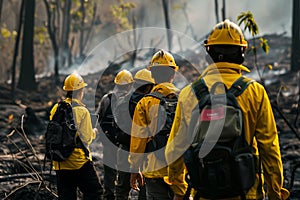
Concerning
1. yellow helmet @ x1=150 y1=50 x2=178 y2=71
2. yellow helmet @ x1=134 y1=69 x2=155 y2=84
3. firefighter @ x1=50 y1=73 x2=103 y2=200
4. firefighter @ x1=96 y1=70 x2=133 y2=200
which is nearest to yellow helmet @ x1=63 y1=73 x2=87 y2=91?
firefighter @ x1=50 y1=73 x2=103 y2=200

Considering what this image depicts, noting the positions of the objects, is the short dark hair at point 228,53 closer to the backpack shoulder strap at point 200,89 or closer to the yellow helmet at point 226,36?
the yellow helmet at point 226,36

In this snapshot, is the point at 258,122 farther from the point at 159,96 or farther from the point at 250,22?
the point at 250,22

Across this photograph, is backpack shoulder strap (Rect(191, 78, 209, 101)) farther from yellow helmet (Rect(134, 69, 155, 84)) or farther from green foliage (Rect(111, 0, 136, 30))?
green foliage (Rect(111, 0, 136, 30))

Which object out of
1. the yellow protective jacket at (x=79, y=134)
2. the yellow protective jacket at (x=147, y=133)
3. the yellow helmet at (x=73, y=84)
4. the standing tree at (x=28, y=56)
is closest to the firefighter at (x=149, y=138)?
the yellow protective jacket at (x=147, y=133)

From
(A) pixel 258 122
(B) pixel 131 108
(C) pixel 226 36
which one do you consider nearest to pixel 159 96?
(B) pixel 131 108

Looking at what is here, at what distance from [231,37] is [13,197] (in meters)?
4.47

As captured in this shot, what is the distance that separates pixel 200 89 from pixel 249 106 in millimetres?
354

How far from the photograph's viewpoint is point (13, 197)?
688 cm

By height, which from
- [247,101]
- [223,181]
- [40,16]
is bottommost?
[223,181]

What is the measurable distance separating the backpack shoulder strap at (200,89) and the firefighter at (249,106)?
0.03 m

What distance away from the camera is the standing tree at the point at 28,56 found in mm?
20203

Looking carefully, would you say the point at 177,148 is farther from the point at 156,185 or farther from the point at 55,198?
the point at 55,198

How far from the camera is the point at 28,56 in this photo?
67.0 feet

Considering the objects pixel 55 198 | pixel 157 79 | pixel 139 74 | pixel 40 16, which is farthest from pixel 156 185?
pixel 40 16
